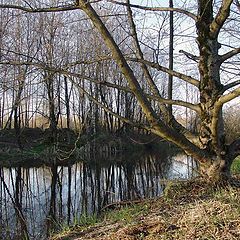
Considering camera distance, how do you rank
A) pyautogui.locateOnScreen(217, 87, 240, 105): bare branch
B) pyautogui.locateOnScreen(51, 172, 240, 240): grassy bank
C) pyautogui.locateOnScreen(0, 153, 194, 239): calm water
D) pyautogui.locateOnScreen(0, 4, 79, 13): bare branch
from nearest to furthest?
pyautogui.locateOnScreen(51, 172, 240, 240): grassy bank, pyautogui.locateOnScreen(217, 87, 240, 105): bare branch, pyautogui.locateOnScreen(0, 4, 79, 13): bare branch, pyautogui.locateOnScreen(0, 153, 194, 239): calm water

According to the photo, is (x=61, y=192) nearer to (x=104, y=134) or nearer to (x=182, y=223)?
(x=182, y=223)

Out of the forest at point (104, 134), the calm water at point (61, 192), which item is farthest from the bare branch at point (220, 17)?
the calm water at point (61, 192)

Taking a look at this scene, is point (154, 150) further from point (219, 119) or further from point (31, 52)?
point (219, 119)

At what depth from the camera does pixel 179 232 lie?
3.29 m

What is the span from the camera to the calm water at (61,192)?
796cm

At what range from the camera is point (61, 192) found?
38.1 ft

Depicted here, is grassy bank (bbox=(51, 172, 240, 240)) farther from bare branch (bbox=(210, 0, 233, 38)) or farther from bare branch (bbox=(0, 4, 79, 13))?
bare branch (bbox=(0, 4, 79, 13))

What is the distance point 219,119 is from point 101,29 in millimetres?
2031

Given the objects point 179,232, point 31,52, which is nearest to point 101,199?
point 179,232

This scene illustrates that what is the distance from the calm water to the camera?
7.96 meters

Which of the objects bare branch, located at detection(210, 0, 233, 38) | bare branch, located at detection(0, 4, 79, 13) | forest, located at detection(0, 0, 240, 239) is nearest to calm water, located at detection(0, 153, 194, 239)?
forest, located at detection(0, 0, 240, 239)

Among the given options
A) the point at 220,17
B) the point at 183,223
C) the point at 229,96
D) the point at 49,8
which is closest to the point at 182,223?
the point at 183,223

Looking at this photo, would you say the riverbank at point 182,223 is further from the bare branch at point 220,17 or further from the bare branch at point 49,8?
the bare branch at point 49,8

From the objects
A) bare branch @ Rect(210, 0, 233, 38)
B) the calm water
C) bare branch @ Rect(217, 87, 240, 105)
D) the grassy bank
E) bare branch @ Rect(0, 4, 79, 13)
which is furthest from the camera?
the calm water
